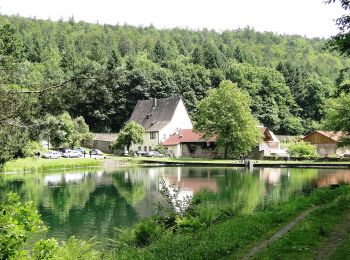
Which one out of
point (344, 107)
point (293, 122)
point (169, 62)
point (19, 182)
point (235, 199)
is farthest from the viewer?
point (169, 62)

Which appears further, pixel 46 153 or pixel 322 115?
pixel 322 115

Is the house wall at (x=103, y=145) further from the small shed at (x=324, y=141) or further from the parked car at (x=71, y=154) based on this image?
the small shed at (x=324, y=141)

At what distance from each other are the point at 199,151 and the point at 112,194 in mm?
48160

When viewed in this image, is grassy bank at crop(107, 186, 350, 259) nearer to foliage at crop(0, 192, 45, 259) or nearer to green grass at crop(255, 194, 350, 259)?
green grass at crop(255, 194, 350, 259)

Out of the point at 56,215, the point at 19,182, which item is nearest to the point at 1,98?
the point at 56,215

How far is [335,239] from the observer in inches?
496

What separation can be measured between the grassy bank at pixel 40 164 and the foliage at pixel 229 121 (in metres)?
19.7

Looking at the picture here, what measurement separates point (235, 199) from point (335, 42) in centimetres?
1433

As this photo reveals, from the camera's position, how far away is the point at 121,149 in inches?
3302

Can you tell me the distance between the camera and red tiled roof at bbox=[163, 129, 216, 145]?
8212cm

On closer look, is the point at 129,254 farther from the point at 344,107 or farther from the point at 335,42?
the point at 344,107

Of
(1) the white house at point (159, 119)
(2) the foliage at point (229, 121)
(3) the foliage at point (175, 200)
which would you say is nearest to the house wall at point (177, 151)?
(1) the white house at point (159, 119)

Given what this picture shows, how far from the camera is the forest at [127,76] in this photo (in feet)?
48.2

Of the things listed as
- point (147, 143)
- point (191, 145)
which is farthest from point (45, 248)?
point (147, 143)
